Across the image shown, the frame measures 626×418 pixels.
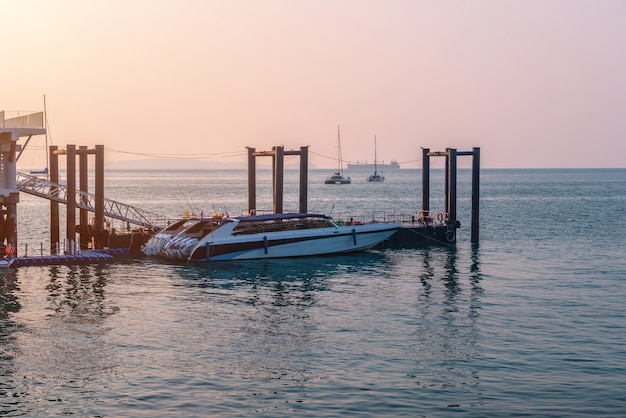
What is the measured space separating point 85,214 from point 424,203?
74.0 feet

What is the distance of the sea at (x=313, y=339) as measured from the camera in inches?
882

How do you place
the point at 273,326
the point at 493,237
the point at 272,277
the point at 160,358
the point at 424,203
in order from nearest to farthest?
1. the point at 160,358
2. the point at 273,326
3. the point at 272,277
4. the point at 424,203
5. the point at 493,237

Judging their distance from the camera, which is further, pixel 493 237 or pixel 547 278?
pixel 493 237

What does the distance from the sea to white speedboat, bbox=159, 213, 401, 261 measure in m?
1.05

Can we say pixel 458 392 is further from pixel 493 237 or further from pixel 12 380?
pixel 493 237

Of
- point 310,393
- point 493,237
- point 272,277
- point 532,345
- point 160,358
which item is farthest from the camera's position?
point 493,237

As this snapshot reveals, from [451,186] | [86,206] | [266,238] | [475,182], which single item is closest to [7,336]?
[266,238]

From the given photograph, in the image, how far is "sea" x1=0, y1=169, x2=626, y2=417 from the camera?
22406mm

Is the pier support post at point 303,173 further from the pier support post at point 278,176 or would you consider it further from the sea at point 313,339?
the sea at point 313,339

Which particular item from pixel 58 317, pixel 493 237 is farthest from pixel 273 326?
pixel 493 237

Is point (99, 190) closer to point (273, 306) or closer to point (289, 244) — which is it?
point (289, 244)

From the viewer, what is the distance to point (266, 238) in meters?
50.3

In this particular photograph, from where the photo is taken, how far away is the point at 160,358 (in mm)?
26328

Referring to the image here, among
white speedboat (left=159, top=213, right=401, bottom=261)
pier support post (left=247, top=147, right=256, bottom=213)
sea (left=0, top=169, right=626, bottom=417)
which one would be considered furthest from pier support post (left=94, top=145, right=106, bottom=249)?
pier support post (left=247, top=147, right=256, bottom=213)
